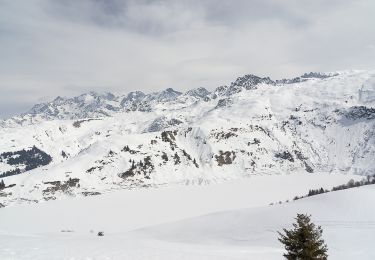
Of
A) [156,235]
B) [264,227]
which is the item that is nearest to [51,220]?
[156,235]

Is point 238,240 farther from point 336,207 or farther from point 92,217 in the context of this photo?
point 92,217

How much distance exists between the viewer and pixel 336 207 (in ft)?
413

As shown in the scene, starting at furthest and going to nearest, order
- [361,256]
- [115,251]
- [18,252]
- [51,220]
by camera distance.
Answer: [51,220] → [361,256] → [115,251] → [18,252]

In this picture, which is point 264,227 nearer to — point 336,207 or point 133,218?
point 336,207

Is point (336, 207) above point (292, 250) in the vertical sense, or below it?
below

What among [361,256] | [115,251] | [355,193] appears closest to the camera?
[115,251]

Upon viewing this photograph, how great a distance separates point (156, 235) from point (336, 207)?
51522 millimetres

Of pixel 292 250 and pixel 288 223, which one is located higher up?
pixel 292 250

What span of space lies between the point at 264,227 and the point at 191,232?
20733mm

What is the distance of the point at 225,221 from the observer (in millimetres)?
127125

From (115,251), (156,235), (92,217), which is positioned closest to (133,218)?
(92,217)

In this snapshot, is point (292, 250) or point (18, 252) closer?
point (18, 252)

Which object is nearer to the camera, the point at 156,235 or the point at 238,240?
the point at 238,240

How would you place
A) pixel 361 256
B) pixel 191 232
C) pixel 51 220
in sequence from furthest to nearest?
pixel 51 220, pixel 191 232, pixel 361 256
